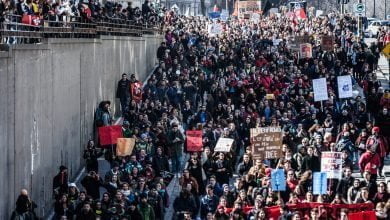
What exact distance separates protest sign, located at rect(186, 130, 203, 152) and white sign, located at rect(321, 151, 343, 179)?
4023mm

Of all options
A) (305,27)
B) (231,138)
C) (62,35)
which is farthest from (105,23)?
(305,27)

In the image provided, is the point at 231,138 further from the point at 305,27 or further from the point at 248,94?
the point at 305,27

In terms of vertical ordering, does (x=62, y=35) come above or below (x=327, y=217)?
above

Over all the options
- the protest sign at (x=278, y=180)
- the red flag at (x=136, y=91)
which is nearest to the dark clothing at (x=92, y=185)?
the protest sign at (x=278, y=180)

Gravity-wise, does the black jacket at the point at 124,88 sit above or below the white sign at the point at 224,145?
above

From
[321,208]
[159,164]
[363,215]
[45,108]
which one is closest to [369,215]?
[363,215]

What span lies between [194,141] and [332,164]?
4321mm

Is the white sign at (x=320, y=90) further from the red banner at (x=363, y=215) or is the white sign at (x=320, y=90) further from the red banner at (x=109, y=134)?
the red banner at (x=363, y=215)

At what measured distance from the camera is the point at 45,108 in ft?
83.5

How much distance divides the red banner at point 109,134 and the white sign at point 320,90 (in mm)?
7123

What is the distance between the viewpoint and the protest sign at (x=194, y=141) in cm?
2762

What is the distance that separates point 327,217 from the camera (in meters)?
22.4

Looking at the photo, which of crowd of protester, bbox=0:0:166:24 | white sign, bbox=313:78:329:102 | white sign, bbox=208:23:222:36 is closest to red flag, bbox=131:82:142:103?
crowd of protester, bbox=0:0:166:24

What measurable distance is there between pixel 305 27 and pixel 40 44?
115ft
